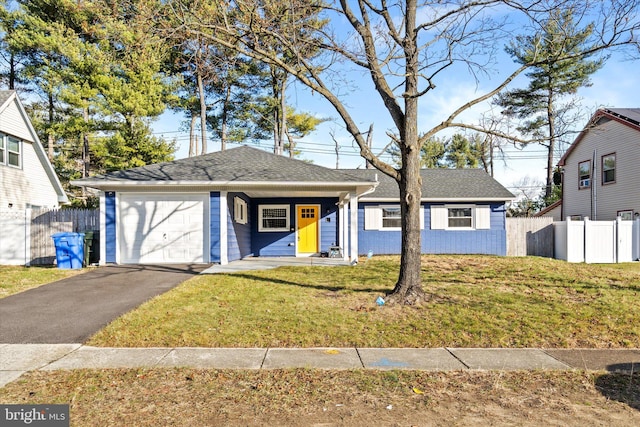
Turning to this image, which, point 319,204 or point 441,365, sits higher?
point 319,204

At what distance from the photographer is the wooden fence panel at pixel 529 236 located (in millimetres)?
17484

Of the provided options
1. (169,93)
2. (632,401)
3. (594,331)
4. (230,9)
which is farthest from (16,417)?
(169,93)

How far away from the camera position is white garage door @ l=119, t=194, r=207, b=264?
12383 mm

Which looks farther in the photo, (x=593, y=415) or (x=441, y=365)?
(x=441, y=365)

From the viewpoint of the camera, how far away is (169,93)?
23562 mm

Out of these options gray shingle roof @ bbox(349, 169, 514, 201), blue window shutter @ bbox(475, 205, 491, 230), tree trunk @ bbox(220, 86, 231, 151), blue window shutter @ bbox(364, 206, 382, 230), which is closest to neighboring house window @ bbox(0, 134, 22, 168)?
tree trunk @ bbox(220, 86, 231, 151)

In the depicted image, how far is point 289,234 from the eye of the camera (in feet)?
51.0

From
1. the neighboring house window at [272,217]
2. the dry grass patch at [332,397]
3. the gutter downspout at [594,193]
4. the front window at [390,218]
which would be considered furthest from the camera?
the gutter downspout at [594,193]

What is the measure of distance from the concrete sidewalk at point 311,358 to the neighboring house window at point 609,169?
16555mm

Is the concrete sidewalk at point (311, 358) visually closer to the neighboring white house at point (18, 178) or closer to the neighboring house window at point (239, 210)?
the neighboring house window at point (239, 210)

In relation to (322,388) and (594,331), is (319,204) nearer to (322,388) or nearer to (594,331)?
(594,331)

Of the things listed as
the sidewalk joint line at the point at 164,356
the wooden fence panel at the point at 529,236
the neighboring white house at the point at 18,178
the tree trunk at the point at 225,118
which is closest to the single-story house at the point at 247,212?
the wooden fence panel at the point at 529,236

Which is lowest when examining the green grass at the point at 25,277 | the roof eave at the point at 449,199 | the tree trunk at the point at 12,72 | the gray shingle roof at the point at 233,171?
the green grass at the point at 25,277

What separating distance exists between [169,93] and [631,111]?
24.4 meters
